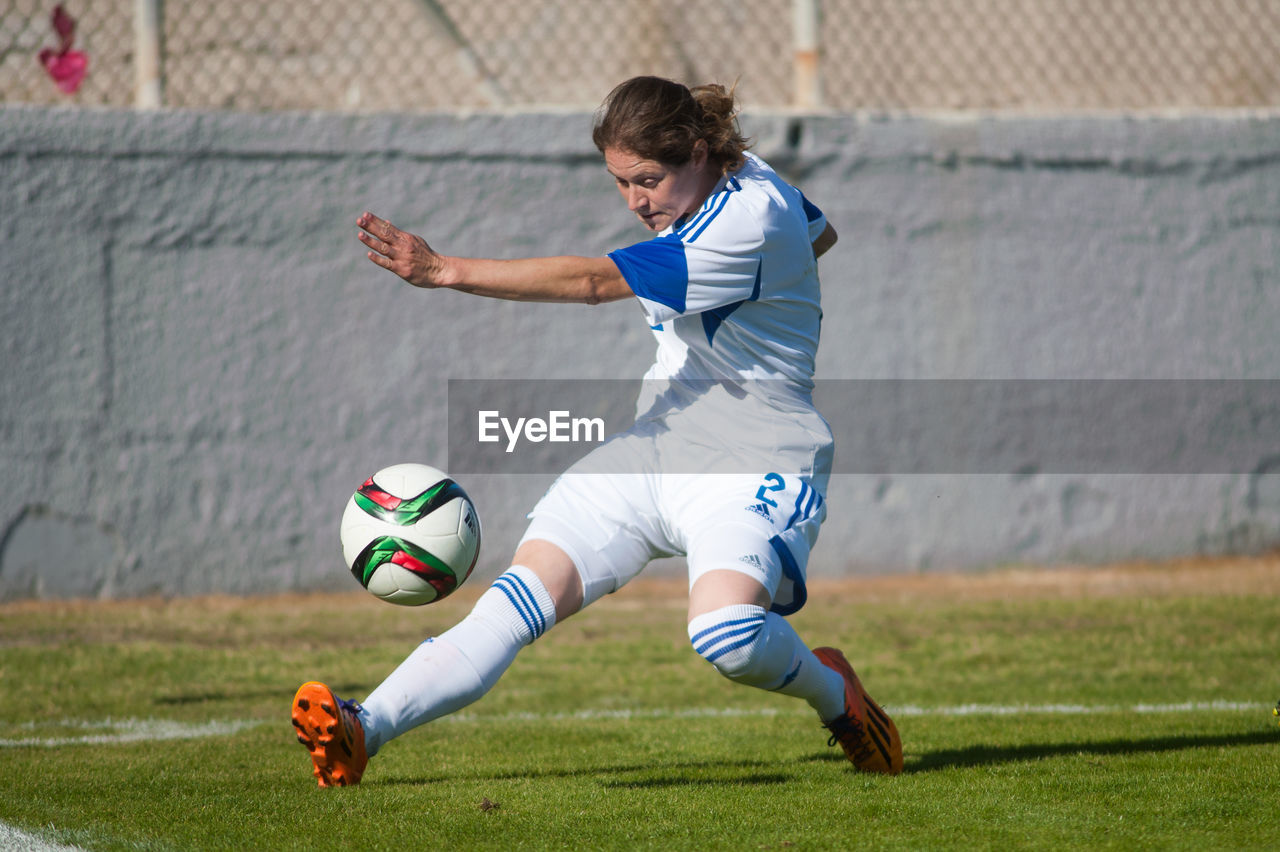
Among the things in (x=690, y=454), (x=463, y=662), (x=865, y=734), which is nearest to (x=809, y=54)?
(x=690, y=454)

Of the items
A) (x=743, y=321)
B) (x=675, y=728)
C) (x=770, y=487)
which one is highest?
(x=743, y=321)

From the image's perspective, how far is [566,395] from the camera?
25.9 feet

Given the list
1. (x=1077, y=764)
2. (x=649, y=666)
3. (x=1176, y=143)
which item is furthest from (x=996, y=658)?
(x=1176, y=143)

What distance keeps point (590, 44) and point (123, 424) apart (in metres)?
3.63

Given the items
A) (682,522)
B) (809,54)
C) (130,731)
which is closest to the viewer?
(682,522)

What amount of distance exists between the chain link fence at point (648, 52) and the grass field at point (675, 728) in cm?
298

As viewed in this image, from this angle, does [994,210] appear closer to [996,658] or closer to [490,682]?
[996,658]

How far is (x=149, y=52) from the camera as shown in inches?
297

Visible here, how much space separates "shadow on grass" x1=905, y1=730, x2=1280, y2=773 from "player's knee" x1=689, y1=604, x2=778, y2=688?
2.71 ft

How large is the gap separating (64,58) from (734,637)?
238 inches

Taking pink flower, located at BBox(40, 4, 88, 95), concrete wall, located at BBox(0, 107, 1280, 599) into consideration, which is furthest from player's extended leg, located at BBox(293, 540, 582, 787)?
pink flower, located at BBox(40, 4, 88, 95)

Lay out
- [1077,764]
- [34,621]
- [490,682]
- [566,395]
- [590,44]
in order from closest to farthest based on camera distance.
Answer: [490,682], [1077,764], [34,621], [566,395], [590,44]

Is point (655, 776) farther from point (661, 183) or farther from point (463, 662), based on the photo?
point (661, 183)

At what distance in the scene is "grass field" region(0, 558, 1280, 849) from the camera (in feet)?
10.7
